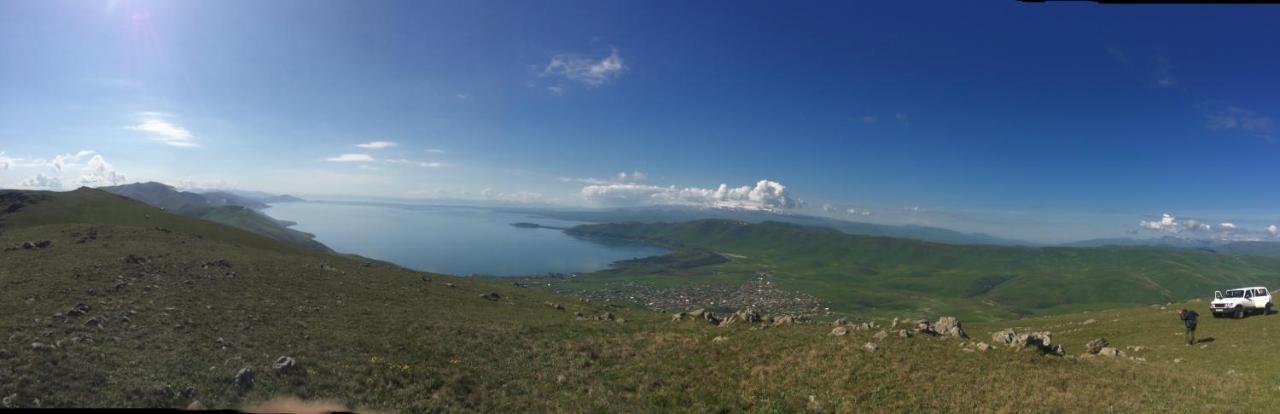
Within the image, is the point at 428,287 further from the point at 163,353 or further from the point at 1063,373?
the point at 1063,373

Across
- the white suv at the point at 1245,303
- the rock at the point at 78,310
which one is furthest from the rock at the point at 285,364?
the white suv at the point at 1245,303

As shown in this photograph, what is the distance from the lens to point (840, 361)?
24297 mm

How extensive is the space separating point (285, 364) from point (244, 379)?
6.33 ft

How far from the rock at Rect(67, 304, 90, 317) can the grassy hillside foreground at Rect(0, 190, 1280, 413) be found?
115 millimetres

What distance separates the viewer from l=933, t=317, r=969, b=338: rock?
3058 cm

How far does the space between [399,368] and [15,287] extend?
85.3 ft

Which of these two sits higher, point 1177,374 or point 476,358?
point 1177,374

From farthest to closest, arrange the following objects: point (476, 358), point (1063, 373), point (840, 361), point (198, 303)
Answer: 1. point (198, 303)
2. point (476, 358)
3. point (840, 361)
4. point (1063, 373)

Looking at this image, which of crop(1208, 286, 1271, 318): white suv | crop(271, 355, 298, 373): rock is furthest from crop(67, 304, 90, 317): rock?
crop(1208, 286, 1271, 318): white suv

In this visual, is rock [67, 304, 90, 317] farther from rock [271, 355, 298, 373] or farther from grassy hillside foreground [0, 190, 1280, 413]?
Answer: rock [271, 355, 298, 373]

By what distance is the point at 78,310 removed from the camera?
2445 centimetres

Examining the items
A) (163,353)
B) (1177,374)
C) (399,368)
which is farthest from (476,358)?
(1177,374)

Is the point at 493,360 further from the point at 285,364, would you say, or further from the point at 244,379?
the point at 244,379

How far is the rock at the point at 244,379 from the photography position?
18.1 m
